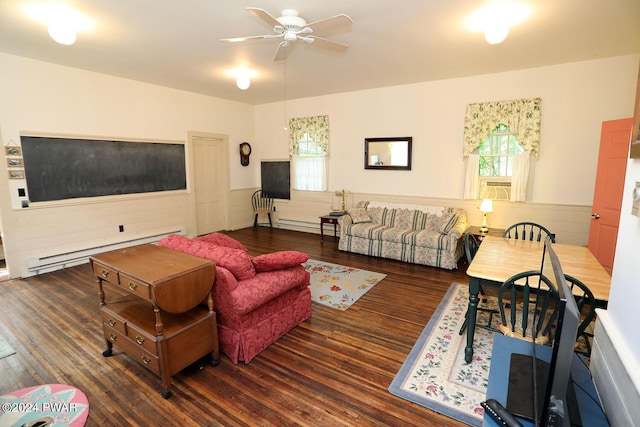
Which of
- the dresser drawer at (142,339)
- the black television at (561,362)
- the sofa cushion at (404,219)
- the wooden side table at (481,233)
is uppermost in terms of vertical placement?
the black television at (561,362)

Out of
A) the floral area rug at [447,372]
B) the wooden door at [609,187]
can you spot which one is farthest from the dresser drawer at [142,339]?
the wooden door at [609,187]

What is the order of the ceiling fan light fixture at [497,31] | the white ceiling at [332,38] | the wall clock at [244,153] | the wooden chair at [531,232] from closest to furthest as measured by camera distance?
the white ceiling at [332,38] < the ceiling fan light fixture at [497,31] < the wooden chair at [531,232] < the wall clock at [244,153]

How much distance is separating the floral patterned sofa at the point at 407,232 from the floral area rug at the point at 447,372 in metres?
1.57

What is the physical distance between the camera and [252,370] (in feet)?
7.94

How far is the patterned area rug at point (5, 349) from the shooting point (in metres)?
2.60

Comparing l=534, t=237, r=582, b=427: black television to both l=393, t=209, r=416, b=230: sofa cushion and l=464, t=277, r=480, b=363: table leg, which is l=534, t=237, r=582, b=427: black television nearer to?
l=464, t=277, r=480, b=363: table leg

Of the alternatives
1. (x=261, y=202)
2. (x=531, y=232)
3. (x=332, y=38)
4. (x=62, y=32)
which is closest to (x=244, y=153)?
(x=261, y=202)

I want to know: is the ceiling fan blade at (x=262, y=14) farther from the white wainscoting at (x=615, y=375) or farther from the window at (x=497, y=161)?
the window at (x=497, y=161)

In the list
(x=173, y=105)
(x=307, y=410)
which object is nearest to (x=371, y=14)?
(x=307, y=410)

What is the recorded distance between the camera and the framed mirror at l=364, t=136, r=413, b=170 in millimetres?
5672

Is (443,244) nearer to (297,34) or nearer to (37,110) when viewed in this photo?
(297,34)

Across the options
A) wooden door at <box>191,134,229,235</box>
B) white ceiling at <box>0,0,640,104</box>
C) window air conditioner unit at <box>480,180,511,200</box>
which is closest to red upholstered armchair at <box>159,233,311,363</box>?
white ceiling at <box>0,0,640,104</box>

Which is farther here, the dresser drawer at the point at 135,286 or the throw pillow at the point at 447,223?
the throw pillow at the point at 447,223

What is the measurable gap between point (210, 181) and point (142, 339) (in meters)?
4.97
